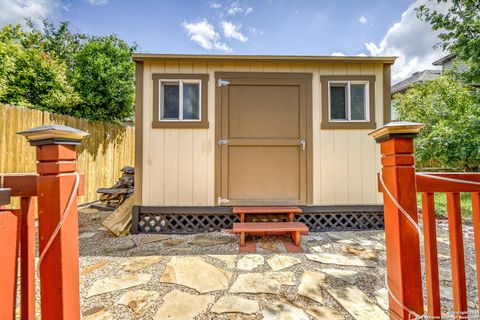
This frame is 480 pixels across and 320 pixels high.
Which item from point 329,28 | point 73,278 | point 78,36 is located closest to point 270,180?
point 73,278

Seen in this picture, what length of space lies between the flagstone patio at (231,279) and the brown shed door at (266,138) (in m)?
0.83

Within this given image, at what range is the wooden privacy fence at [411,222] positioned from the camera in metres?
1.00

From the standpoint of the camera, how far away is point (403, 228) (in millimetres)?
1019

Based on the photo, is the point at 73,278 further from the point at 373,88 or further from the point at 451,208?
the point at 373,88

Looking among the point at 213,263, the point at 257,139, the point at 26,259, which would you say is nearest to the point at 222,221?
the point at 213,263

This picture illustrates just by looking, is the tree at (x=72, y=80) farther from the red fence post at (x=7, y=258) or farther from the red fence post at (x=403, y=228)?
the red fence post at (x=403, y=228)

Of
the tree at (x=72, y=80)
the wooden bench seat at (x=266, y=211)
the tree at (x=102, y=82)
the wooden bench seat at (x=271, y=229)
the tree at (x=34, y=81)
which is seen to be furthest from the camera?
the tree at (x=102, y=82)

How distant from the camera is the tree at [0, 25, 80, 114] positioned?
5199 millimetres

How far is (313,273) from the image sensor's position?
2182 millimetres

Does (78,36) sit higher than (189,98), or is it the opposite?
(78,36)

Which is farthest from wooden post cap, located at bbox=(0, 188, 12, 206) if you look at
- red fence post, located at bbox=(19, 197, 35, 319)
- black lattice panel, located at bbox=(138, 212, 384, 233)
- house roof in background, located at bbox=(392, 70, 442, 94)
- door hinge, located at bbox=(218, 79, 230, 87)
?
house roof in background, located at bbox=(392, 70, 442, 94)

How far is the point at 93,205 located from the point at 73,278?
4.97m

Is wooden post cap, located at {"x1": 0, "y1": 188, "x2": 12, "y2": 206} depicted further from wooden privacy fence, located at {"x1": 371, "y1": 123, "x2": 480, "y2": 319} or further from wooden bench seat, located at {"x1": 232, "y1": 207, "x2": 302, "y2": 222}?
wooden bench seat, located at {"x1": 232, "y1": 207, "x2": 302, "y2": 222}

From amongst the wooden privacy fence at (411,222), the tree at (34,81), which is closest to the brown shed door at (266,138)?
the wooden privacy fence at (411,222)
